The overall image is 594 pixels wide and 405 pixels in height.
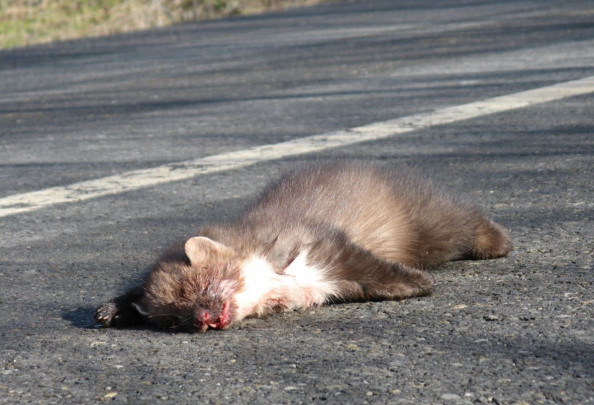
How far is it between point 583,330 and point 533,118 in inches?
165

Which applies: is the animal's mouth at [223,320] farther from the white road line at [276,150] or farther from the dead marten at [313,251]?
the white road line at [276,150]

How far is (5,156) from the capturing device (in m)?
7.20

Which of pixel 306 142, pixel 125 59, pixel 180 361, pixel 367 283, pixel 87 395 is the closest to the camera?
pixel 87 395

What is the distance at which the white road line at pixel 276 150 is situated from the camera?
595cm

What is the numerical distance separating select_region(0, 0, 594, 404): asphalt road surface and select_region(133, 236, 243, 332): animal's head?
0.08m

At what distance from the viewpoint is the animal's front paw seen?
3637 millimetres

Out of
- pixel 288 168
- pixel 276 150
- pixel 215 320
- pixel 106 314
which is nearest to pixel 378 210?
pixel 215 320

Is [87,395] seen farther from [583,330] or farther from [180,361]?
[583,330]

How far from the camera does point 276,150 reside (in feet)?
22.3

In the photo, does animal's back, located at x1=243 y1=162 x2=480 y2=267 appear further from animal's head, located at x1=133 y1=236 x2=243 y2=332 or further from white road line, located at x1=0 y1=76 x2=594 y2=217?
white road line, located at x1=0 y1=76 x2=594 y2=217

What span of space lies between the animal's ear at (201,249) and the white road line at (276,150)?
87.2 inches

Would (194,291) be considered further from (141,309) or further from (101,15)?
(101,15)

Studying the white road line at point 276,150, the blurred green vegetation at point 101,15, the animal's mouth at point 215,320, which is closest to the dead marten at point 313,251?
the animal's mouth at point 215,320

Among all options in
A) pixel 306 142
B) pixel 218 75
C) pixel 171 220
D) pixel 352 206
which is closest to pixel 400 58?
pixel 218 75
